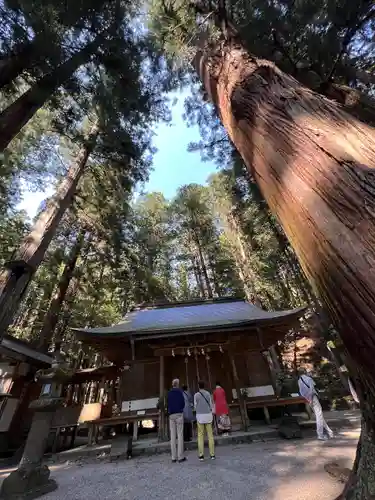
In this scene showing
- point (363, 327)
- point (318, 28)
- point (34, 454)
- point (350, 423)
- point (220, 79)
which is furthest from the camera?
point (350, 423)

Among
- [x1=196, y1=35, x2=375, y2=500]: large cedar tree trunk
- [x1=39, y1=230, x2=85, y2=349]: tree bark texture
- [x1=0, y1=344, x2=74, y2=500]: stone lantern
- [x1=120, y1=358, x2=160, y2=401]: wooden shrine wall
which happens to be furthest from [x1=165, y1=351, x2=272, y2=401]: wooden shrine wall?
[x1=196, y1=35, x2=375, y2=500]: large cedar tree trunk

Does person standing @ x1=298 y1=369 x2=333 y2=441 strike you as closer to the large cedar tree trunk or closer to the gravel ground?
the gravel ground

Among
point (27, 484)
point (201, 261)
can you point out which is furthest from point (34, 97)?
point (201, 261)

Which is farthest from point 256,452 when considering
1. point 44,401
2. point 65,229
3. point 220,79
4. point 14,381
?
point 65,229

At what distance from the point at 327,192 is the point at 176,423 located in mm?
5494

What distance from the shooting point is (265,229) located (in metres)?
15.0

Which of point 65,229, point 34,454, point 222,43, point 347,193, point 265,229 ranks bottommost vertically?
point 34,454

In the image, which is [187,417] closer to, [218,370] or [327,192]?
[218,370]

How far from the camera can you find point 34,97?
5184 millimetres

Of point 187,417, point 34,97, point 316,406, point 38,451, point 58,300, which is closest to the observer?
point 38,451

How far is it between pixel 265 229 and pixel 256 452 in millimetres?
11590

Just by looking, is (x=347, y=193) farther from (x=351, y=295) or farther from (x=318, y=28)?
(x=318, y=28)

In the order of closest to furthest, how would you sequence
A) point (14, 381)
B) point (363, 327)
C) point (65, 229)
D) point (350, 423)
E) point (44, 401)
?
point (363, 327)
point (44, 401)
point (350, 423)
point (14, 381)
point (65, 229)

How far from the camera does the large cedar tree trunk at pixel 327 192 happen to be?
0.82 m
